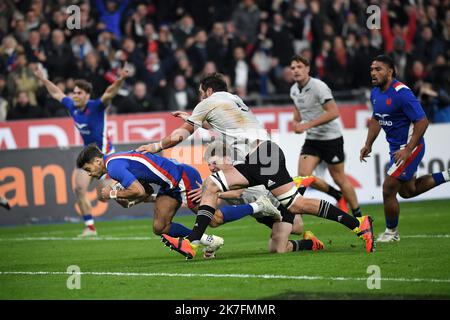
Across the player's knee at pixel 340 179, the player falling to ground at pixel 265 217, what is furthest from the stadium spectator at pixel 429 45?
the player falling to ground at pixel 265 217

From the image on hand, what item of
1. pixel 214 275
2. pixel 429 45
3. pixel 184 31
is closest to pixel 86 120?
pixel 214 275

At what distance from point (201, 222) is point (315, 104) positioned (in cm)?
472

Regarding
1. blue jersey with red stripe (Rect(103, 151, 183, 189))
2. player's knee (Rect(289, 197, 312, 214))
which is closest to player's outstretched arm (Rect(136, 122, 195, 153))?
blue jersey with red stripe (Rect(103, 151, 183, 189))

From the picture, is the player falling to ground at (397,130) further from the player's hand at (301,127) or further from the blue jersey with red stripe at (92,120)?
the blue jersey with red stripe at (92,120)

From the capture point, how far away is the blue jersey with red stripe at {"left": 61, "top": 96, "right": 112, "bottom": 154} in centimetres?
1622

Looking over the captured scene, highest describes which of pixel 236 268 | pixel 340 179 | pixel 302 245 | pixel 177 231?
pixel 340 179

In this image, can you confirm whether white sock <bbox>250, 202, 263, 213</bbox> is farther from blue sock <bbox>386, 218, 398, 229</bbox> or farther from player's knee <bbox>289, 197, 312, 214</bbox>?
blue sock <bbox>386, 218, 398, 229</bbox>

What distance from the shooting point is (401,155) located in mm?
11797

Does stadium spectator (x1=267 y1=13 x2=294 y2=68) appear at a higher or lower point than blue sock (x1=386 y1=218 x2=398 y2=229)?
higher

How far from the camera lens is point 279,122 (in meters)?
22.4

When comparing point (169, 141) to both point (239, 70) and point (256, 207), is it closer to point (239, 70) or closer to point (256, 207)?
point (256, 207)

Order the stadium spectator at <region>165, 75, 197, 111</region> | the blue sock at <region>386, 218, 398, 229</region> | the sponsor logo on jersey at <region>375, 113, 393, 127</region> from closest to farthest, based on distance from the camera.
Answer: the sponsor logo on jersey at <region>375, 113, 393, 127</region>
the blue sock at <region>386, 218, 398, 229</region>
the stadium spectator at <region>165, 75, 197, 111</region>

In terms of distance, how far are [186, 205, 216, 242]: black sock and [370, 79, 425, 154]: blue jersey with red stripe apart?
290 centimetres
